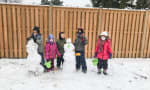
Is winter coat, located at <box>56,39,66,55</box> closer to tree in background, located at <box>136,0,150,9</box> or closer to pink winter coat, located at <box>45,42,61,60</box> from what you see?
pink winter coat, located at <box>45,42,61,60</box>

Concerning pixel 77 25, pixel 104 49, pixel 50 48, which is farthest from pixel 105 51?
pixel 77 25

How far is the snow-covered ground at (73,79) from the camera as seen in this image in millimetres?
3686

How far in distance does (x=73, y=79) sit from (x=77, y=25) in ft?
8.41

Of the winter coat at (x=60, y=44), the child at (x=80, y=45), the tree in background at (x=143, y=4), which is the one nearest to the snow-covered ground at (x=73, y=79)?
the child at (x=80, y=45)

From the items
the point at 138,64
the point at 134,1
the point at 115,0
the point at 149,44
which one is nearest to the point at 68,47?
the point at 138,64

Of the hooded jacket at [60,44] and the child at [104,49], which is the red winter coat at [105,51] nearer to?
the child at [104,49]

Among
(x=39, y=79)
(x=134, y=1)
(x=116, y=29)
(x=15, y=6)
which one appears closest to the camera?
(x=39, y=79)

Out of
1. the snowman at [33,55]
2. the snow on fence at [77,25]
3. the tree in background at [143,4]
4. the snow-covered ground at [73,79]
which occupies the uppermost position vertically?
the tree in background at [143,4]

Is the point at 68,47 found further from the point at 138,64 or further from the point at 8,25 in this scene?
the point at 138,64

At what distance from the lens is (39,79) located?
401 cm

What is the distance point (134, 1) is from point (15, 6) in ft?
59.7

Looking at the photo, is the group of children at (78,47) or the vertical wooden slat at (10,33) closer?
the group of children at (78,47)

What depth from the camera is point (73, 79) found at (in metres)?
4.13

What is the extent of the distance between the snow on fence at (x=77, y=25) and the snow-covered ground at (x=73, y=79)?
99cm
